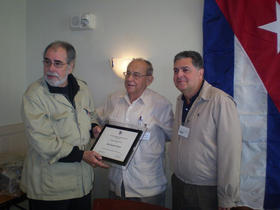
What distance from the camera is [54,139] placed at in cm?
162

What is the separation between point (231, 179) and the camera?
4.97 ft

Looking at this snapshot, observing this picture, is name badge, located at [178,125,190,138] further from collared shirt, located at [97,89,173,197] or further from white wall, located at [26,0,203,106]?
white wall, located at [26,0,203,106]

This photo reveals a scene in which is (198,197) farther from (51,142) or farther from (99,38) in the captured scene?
(99,38)

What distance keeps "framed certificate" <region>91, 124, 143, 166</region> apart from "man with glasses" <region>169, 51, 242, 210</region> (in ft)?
1.13

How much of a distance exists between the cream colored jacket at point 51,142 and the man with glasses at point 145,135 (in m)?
0.30

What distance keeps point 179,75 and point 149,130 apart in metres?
0.50

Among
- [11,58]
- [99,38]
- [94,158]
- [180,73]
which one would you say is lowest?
[94,158]

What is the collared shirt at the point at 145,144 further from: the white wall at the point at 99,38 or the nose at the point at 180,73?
the white wall at the point at 99,38

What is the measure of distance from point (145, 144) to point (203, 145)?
48 centimetres

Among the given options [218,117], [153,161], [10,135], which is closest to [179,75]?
[218,117]

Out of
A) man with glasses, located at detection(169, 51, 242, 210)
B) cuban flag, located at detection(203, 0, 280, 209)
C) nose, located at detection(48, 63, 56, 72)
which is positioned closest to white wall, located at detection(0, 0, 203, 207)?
cuban flag, located at detection(203, 0, 280, 209)

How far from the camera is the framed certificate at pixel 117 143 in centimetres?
→ 168

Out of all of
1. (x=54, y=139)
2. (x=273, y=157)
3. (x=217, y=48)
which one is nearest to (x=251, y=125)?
(x=273, y=157)

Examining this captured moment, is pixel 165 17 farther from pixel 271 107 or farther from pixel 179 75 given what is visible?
pixel 271 107
